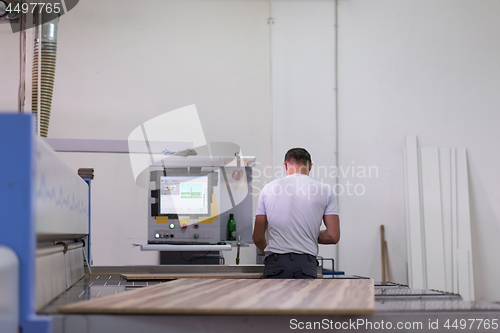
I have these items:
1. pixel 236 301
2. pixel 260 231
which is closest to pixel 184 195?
pixel 260 231

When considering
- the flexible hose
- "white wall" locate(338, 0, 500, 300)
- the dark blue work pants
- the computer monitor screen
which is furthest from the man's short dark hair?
"white wall" locate(338, 0, 500, 300)

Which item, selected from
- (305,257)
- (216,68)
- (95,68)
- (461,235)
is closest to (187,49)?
(216,68)

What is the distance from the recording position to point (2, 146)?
0.85m

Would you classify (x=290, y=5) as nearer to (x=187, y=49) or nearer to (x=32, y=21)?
(x=187, y=49)

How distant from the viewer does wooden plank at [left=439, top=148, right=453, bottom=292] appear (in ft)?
13.5

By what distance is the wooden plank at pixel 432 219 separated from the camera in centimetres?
412

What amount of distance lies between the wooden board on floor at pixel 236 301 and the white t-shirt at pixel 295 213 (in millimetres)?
1126

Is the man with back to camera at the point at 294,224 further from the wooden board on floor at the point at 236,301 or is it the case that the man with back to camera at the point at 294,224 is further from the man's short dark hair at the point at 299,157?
the wooden board on floor at the point at 236,301

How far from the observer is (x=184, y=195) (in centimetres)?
384

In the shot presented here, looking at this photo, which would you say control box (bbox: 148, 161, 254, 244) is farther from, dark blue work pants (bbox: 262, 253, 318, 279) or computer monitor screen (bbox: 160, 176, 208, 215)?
dark blue work pants (bbox: 262, 253, 318, 279)

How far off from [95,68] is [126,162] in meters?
0.96

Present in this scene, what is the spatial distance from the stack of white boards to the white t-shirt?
6.80 ft

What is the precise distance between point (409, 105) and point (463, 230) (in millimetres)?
1294

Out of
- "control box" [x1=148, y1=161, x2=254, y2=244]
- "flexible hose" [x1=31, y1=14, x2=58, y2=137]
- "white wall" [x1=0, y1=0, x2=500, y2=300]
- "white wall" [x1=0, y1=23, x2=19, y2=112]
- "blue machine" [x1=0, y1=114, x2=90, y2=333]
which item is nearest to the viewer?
"blue machine" [x1=0, y1=114, x2=90, y2=333]
